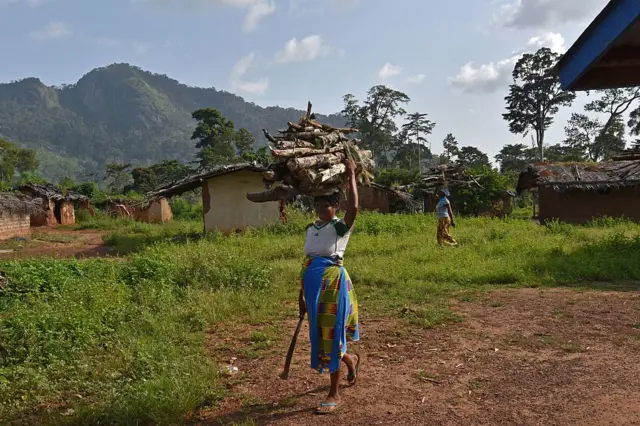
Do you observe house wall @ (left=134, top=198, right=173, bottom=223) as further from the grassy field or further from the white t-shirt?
the white t-shirt

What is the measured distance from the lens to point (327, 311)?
351 cm

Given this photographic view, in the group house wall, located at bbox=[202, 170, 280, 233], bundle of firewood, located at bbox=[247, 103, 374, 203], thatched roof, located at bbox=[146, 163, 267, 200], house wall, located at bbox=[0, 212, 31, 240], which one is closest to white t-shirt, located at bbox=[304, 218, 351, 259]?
bundle of firewood, located at bbox=[247, 103, 374, 203]

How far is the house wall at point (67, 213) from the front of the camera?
27141 millimetres

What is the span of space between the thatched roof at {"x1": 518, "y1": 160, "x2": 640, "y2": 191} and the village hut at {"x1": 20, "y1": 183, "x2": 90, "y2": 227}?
21277mm

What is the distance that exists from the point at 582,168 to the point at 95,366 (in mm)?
19569

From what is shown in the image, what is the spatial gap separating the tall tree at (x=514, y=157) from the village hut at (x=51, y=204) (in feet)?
104

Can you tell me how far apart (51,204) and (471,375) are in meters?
→ 26.4

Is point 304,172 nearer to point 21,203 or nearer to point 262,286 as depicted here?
point 262,286

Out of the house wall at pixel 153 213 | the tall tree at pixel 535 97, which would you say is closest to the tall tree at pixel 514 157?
the tall tree at pixel 535 97

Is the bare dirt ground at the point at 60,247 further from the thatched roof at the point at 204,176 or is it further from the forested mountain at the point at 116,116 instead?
the forested mountain at the point at 116,116

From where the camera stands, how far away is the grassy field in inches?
153

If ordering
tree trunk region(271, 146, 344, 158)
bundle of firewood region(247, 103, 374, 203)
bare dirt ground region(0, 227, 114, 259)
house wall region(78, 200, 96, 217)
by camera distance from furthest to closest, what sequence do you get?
house wall region(78, 200, 96, 217) → bare dirt ground region(0, 227, 114, 259) → tree trunk region(271, 146, 344, 158) → bundle of firewood region(247, 103, 374, 203)

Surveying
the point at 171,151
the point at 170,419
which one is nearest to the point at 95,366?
the point at 170,419

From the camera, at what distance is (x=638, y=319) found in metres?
5.51
